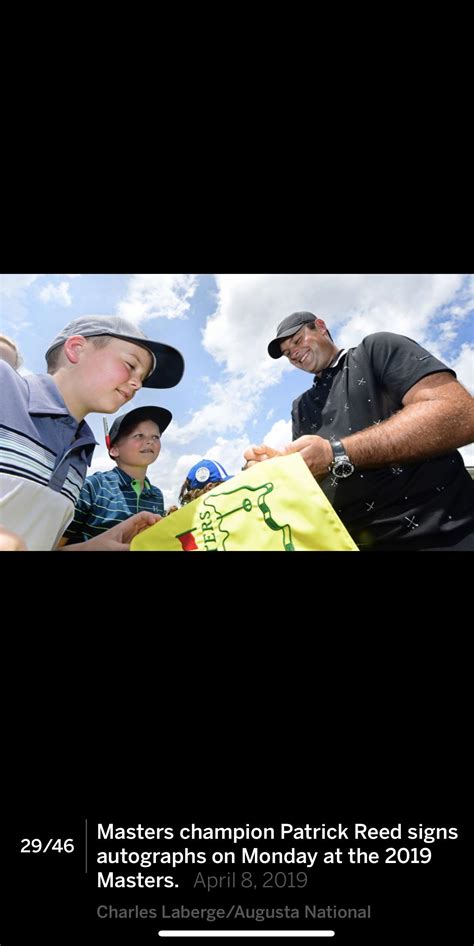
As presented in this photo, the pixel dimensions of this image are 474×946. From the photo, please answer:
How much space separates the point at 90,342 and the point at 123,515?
60 cm

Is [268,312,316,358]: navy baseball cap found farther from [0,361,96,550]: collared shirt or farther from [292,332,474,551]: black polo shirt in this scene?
[0,361,96,550]: collared shirt

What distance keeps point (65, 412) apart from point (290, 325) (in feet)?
2.66

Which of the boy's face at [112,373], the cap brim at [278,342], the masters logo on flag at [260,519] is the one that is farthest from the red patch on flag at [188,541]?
the cap brim at [278,342]

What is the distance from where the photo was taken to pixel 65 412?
4.95 feet

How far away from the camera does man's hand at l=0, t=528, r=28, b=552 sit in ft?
4.27

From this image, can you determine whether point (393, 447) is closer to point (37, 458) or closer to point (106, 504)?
point (106, 504)

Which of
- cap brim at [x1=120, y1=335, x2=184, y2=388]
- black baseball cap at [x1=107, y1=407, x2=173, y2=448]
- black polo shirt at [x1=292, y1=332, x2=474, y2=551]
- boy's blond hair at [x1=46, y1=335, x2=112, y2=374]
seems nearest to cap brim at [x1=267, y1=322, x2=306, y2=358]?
black polo shirt at [x1=292, y1=332, x2=474, y2=551]

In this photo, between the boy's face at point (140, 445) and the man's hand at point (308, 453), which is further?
the boy's face at point (140, 445)

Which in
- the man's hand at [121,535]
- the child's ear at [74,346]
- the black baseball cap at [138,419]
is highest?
the child's ear at [74,346]

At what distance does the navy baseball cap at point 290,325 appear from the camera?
1.52 m

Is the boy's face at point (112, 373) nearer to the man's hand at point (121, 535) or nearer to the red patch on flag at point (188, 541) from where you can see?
the man's hand at point (121, 535)

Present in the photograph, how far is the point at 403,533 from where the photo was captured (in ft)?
4.69

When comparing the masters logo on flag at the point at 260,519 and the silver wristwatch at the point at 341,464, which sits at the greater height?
the silver wristwatch at the point at 341,464

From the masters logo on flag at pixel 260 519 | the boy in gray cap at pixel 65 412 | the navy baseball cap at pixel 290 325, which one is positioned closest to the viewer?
the masters logo on flag at pixel 260 519
